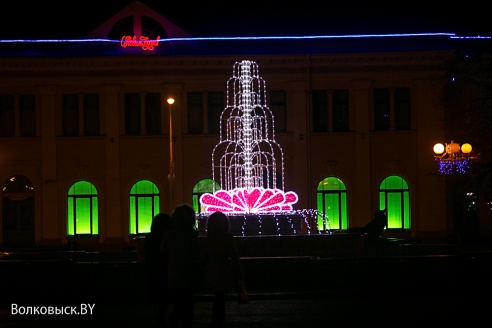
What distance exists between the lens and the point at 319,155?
48594 mm

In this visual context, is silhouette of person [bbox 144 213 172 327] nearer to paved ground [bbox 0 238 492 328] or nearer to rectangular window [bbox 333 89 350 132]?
paved ground [bbox 0 238 492 328]

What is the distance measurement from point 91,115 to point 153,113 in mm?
3146

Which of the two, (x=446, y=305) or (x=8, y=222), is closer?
(x=446, y=305)

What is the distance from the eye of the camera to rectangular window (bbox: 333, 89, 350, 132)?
48.9 meters

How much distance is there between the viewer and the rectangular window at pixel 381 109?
1925 inches

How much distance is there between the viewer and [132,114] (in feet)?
160

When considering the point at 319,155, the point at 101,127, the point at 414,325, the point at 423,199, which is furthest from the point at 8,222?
the point at 414,325

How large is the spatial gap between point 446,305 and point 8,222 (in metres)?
33.3

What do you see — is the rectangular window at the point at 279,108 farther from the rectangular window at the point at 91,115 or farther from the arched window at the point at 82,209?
the arched window at the point at 82,209

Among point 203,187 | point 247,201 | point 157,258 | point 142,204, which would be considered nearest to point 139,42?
point 203,187

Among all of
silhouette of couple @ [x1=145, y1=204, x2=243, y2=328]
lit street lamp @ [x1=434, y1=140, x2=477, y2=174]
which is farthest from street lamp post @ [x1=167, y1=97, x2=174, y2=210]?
silhouette of couple @ [x1=145, y1=204, x2=243, y2=328]

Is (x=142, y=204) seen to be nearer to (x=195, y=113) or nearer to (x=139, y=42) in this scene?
(x=195, y=113)

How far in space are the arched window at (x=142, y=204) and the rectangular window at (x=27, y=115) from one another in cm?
595

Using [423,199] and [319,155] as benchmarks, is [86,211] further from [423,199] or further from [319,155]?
[423,199]
